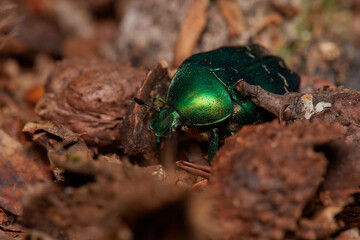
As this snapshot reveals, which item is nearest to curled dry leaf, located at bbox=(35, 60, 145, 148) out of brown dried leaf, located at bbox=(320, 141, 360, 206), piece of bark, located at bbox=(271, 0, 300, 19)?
brown dried leaf, located at bbox=(320, 141, 360, 206)

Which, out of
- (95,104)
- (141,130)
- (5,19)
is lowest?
(141,130)

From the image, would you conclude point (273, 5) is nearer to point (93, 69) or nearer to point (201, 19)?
point (201, 19)

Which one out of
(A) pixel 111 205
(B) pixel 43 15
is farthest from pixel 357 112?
(B) pixel 43 15

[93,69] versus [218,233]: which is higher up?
[93,69]

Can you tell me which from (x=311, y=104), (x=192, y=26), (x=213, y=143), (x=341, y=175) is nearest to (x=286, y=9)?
(x=192, y=26)

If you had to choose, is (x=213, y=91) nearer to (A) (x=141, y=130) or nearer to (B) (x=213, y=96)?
(B) (x=213, y=96)

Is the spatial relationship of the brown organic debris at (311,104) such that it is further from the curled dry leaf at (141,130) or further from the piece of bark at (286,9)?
the piece of bark at (286,9)

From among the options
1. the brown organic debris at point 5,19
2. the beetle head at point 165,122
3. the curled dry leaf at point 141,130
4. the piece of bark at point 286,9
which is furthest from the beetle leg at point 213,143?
the piece of bark at point 286,9
